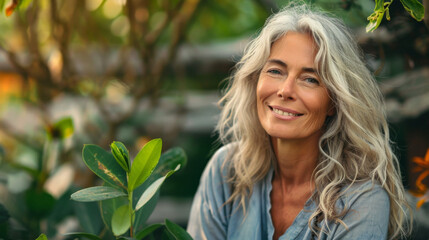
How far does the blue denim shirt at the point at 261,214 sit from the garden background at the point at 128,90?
0.19m

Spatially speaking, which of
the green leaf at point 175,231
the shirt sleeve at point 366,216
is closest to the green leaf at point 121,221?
the green leaf at point 175,231

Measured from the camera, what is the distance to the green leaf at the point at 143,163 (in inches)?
50.3

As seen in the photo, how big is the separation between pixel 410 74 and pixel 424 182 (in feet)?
1.42

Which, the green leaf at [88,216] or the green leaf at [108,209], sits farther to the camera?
the green leaf at [88,216]

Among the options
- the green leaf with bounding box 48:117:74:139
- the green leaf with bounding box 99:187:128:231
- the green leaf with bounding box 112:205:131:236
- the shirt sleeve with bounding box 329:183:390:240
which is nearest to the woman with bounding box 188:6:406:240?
the shirt sleeve with bounding box 329:183:390:240

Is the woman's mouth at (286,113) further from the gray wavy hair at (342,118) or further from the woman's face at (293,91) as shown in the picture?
the gray wavy hair at (342,118)

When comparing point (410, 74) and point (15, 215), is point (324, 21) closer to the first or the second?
point (410, 74)

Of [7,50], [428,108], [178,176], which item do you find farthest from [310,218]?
[178,176]

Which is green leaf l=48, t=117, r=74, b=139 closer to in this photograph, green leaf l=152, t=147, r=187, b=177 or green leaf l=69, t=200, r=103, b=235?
green leaf l=69, t=200, r=103, b=235

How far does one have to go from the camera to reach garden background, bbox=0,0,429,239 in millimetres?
1948

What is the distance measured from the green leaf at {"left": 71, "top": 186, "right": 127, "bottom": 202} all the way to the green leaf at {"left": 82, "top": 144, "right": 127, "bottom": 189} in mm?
42

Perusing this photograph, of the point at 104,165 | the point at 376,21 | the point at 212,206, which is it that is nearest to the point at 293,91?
the point at 376,21

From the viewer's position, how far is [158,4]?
297 centimetres

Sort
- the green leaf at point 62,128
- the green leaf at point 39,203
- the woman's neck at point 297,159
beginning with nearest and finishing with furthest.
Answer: the woman's neck at point 297,159, the green leaf at point 39,203, the green leaf at point 62,128
